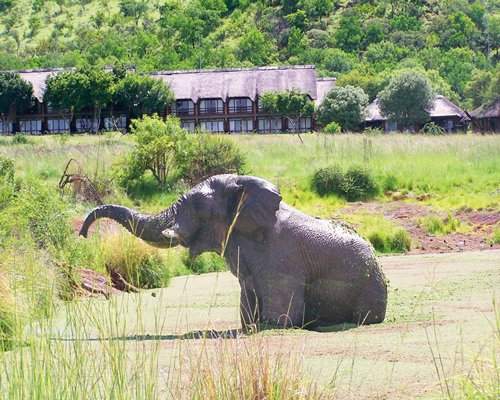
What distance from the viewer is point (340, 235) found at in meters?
9.39

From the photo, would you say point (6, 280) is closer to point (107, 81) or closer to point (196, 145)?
point (196, 145)

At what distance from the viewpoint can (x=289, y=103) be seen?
66250 millimetres

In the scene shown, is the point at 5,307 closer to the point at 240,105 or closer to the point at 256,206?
the point at 256,206

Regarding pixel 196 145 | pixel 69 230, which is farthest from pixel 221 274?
pixel 196 145

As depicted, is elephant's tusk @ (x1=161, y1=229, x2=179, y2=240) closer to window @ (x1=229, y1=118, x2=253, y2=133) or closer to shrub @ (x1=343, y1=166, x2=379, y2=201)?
shrub @ (x1=343, y1=166, x2=379, y2=201)

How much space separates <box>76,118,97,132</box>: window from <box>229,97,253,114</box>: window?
9.68m

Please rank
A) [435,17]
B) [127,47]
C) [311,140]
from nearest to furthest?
[311,140] → [127,47] → [435,17]

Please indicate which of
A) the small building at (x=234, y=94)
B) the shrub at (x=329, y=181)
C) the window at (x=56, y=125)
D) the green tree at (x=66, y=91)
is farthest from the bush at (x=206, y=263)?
the window at (x=56, y=125)

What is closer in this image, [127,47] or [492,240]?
[492,240]

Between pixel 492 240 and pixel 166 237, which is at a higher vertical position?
pixel 166 237

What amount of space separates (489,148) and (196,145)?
9637mm

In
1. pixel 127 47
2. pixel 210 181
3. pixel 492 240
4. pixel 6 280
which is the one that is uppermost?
pixel 127 47

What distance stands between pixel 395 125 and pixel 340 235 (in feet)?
204

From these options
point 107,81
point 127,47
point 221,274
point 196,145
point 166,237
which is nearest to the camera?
point 166,237
